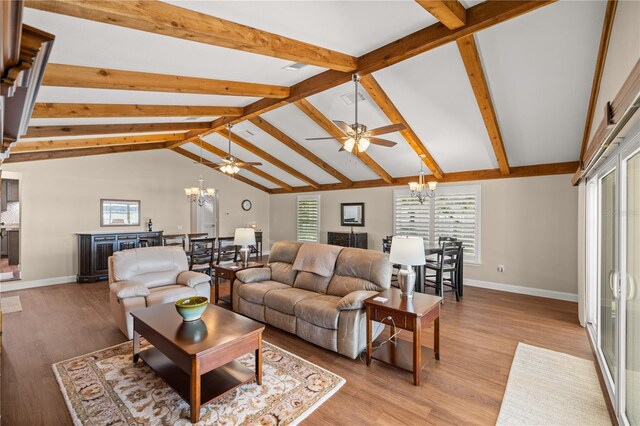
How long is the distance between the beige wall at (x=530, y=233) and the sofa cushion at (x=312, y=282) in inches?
155

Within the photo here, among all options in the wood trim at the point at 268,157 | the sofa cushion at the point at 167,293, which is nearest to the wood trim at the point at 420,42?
the wood trim at the point at 268,157

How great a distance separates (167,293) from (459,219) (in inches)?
225

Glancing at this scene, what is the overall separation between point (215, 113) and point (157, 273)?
2768 millimetres

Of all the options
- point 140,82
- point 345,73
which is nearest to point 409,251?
point 345,73

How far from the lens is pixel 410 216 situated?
23.6 feet

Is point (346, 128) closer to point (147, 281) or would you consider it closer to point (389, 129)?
point (389, 129)

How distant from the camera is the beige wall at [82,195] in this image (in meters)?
6.11

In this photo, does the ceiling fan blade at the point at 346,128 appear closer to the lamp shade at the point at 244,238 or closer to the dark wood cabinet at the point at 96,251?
the lamp shade at the point at 244,238

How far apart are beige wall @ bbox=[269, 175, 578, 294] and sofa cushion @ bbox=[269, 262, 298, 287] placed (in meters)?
4.08

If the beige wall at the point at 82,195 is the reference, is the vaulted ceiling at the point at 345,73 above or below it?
above

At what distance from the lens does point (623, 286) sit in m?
2.12

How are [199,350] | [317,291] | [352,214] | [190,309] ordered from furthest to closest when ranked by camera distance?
[352,214] < [317,291] < [190,309] < [199,350]

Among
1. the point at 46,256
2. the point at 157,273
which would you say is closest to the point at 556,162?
the point at 157,273

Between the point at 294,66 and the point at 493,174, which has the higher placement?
the point at 294,66
